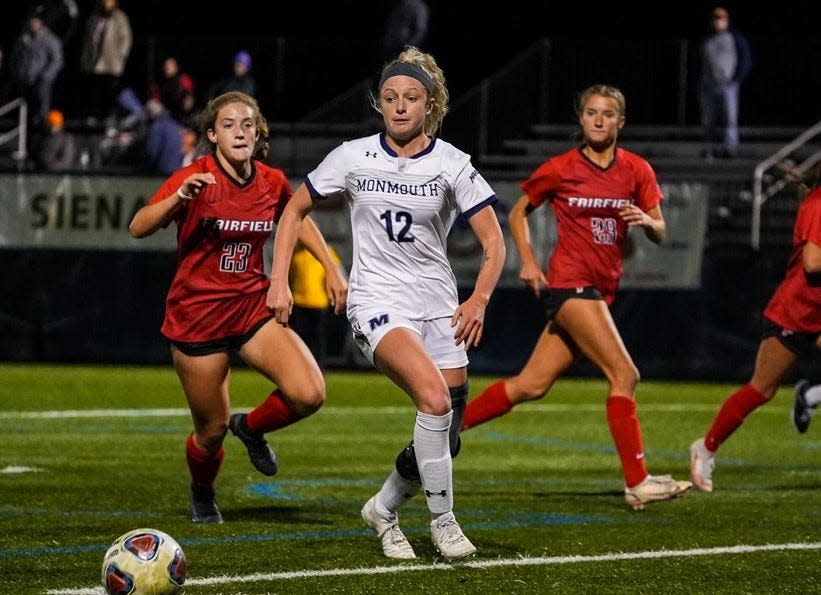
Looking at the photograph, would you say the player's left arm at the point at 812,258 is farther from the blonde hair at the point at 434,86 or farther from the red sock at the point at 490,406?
the blonde hair at the point at 434,86

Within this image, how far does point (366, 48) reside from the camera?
83.9 ft

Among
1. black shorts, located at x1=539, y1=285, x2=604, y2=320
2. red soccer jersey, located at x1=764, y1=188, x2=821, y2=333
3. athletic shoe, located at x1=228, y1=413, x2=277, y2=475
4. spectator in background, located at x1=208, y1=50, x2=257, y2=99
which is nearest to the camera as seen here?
athletic shoe, located at x1=228, y1=413, x2=277, y2=475

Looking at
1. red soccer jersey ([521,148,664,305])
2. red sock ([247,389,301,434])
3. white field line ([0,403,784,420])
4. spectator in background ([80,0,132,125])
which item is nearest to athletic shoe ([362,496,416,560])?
red sock ([247,389,301,434])

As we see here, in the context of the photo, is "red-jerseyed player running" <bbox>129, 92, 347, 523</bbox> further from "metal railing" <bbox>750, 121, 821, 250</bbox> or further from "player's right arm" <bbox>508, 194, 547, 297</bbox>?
"metal railing" <bbox>750, 121, 821, 250</bbox>

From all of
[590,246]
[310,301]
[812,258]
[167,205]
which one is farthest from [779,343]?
[310,301]

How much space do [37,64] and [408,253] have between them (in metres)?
16.4

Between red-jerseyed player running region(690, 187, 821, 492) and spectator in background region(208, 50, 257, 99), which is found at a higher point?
spectator in background region(208, 50, 257, 99)

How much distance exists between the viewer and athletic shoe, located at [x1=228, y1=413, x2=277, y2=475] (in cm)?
860

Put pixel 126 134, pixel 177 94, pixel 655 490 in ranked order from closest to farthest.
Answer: pixel 655 490 < pixel 177 94 < pixel 126 134

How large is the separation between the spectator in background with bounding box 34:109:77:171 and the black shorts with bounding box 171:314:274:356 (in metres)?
13.8

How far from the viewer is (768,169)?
2180 cm

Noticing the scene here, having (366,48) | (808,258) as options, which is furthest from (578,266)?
(366,48)

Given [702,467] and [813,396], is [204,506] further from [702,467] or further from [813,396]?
[813,396]

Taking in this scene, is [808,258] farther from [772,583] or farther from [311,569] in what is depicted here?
[311,569]
